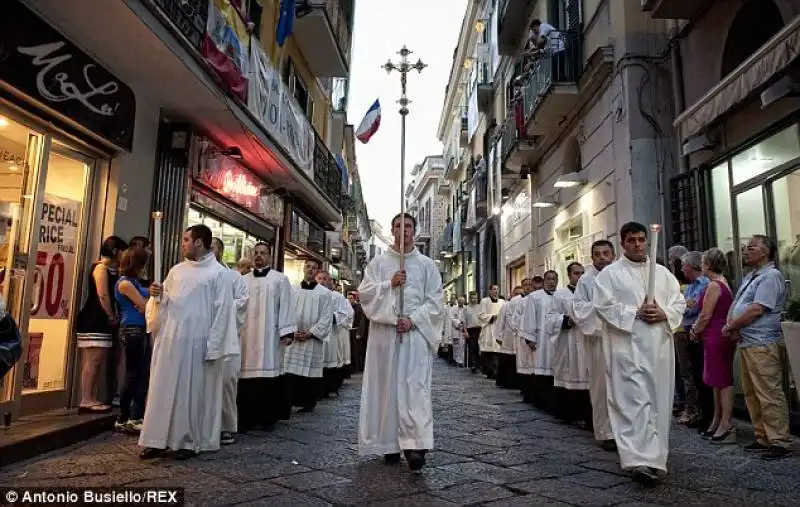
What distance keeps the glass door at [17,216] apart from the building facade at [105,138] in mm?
13

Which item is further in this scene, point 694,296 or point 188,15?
point 188,15

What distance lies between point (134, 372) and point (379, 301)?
8.35ft

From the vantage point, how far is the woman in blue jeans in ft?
19.3

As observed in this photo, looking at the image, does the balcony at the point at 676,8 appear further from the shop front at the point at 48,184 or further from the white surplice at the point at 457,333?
the white surplice at the point at 457,333

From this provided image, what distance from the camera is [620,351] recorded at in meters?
4.67

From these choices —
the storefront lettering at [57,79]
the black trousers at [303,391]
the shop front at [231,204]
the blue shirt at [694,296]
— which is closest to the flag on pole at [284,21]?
the shop front at [231,204]

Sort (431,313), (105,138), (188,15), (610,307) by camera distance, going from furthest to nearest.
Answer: (188,15) → (105,138) → (431,313) → (610,307)

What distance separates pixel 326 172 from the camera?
16766 millimetres

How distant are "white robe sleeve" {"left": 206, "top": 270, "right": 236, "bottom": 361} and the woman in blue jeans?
94 centimetres

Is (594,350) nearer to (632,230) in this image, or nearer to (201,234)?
(632,230)

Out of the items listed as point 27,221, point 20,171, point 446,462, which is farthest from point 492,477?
point 20,171

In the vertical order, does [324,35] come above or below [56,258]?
above

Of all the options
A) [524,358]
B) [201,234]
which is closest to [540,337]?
[524,358]

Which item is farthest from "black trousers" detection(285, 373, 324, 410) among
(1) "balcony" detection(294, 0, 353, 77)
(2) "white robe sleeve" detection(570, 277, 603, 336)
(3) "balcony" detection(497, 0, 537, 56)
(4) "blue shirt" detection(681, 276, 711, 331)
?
→ (3) "balcony" detection(497, 0, 537, 56)
